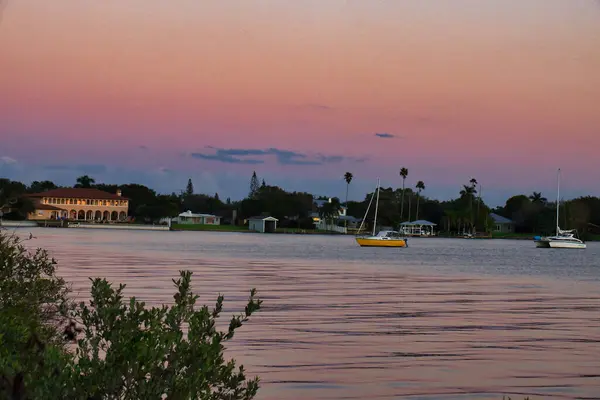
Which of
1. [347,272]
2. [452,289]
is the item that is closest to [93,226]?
[347,272]

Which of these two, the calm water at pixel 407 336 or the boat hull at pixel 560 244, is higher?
the boat hull at pixel 560 244

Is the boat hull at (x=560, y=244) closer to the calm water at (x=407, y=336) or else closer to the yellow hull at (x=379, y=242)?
the yellow hull at (x=379, y=242)

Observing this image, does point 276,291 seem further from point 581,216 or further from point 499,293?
point 581,216

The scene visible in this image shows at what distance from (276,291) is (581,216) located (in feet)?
507

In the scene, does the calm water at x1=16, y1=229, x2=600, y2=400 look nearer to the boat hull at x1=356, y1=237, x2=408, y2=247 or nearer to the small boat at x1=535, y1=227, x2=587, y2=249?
the boat hull at x1=356, y1=237, x2=408, y2=247

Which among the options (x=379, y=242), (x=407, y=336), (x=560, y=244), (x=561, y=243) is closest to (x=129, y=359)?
(x=407, y=336)

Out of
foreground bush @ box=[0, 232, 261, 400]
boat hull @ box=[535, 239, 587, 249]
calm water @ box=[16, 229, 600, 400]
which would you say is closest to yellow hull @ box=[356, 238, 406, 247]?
boat hull @ box=[535, 239, 587, 249]

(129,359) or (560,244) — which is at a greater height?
(560,244)

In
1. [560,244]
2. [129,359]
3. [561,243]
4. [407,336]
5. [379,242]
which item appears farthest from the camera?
[561,243]

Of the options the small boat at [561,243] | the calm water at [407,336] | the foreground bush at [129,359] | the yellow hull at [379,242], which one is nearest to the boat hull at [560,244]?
the small boat at [561,243]

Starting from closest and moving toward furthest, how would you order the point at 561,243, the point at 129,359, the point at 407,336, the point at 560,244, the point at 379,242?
the point at 129,359 < the point at 407,336 < the point at 379,242 < the point at 560,244 < the point at 561,243

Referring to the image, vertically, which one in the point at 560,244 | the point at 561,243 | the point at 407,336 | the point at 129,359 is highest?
the point at 561,243

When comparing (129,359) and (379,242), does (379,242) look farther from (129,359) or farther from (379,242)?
(129,359)

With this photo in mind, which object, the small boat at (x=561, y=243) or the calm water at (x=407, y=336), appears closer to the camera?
the calm water at (x=407, y=336)
